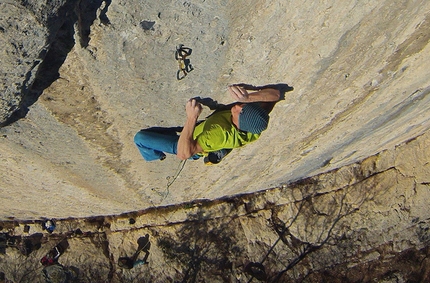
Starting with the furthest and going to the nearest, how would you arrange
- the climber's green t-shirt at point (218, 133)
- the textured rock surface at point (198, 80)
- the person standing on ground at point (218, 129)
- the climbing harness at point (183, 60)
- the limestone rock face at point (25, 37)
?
the climber's green t-shirt at point (218, 133) < the person standing on ground at point (218, 129) < the climbing harness at point (183, 60) < the textured rock surface at point (198, 80) < the limestone rock face at point (25, 37)

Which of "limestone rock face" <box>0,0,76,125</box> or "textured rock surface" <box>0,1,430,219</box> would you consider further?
"textured rock surface" <box>0,1,430,219</box>

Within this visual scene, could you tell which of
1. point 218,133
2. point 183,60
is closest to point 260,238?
point 218,133

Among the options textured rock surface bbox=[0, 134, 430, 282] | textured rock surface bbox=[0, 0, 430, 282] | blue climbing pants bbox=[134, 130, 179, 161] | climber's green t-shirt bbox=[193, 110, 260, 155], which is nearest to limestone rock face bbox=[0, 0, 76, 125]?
textured rock surface bbox=[0, 0, 430, 282]

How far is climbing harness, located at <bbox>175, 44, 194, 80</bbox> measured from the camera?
2307 mm

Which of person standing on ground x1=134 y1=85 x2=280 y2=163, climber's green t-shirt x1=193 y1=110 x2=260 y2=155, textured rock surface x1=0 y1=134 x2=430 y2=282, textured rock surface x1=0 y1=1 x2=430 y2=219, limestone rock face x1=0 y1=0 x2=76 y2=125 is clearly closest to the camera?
limestone rock face x1=0 y1=0 x2=76 y2=125

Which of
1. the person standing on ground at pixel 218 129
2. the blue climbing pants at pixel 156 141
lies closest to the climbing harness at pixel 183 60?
the person standing on ground at pixel 218 129

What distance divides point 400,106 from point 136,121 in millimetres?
2064

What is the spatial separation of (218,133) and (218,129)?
1.3 inches

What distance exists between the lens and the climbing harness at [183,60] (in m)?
2.31

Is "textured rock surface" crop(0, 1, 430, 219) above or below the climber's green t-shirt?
above

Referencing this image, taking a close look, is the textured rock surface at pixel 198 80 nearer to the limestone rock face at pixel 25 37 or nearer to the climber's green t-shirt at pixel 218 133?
the limestone rock face at pixel 25 37

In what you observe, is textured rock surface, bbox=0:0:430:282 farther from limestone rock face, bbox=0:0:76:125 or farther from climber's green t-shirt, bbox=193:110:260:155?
climber's green t-shirt, bbox=193:110:260:155

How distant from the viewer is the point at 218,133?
2.89 metres

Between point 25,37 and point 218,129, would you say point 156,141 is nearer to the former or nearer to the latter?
point 218,129
